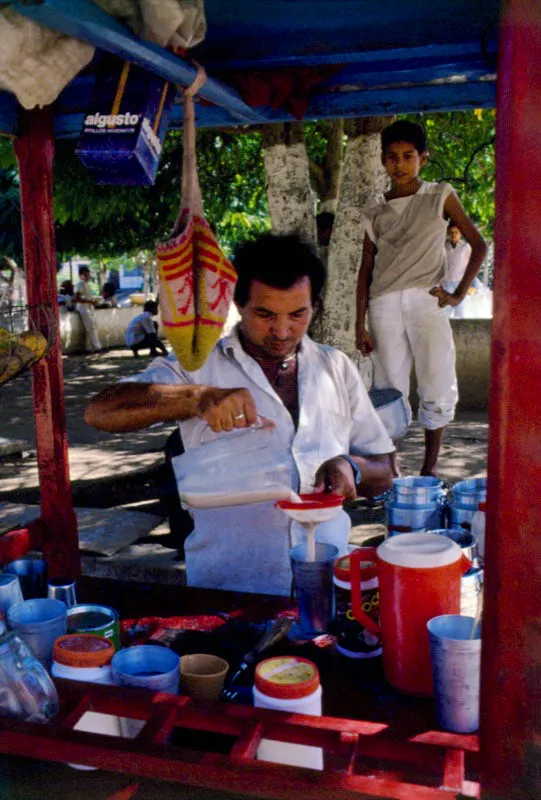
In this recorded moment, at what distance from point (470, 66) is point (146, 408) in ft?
4.38

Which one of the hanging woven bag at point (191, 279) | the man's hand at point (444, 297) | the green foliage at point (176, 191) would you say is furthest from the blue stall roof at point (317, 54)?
the green foliage at point (176, 191)

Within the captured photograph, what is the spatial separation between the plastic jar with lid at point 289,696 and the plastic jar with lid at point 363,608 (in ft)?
0.91

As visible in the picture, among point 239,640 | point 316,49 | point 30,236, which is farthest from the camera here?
point 30,236

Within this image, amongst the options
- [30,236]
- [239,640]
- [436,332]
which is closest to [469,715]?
[239,640]

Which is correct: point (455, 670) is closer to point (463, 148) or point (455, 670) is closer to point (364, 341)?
point (364, 341)

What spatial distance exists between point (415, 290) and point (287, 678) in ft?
12.3

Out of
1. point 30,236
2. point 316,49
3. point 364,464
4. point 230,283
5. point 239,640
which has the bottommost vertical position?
point 239,640

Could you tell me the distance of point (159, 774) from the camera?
43.1 inches

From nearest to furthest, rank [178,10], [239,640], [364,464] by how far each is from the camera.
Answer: [178,10], [239,640], [364,464]

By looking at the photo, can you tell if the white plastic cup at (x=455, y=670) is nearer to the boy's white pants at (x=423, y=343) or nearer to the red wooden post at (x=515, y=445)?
the red wooden post at (x=515, y=445)

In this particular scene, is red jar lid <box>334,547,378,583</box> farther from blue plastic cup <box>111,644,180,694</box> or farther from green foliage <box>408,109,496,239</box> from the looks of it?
green foliage <box>408,109,496,239</box>

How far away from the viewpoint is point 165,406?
2.12m

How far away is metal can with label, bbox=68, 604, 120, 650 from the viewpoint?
150cm

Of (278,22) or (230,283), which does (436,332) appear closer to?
(230,283)
